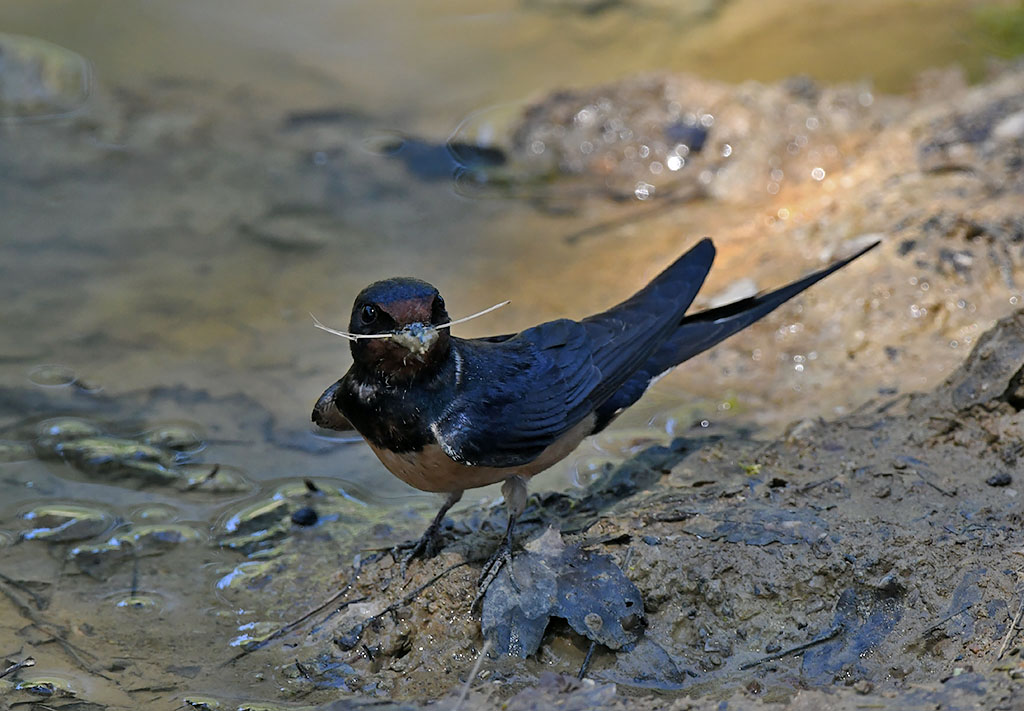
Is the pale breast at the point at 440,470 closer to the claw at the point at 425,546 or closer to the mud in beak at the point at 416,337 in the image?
the claw at the point at 425,546

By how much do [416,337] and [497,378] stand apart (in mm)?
614

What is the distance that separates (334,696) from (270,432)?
221 cm

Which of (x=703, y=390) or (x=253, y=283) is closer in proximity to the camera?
(x=703, y=390)

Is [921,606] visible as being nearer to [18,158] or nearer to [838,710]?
[838,710]

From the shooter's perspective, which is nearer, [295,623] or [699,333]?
[295,623]

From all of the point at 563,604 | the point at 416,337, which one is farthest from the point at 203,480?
the point at 563,604

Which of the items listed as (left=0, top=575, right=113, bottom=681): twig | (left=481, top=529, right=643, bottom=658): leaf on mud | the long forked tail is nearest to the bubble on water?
(left=0, top=575, right=113, bottom=681): twig

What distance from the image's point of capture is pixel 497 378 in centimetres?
418

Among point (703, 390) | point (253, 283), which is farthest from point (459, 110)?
point (703, 390)

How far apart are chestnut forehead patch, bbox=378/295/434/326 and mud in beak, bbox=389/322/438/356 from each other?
2 centimetres

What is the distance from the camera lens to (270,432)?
5.64 metres

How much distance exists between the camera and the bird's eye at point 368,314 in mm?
3730

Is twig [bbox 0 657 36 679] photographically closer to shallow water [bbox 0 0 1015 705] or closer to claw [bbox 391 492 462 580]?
shallow water [bbox 0 0 1015 705]

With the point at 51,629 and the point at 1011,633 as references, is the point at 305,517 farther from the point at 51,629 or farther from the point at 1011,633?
the point at 1011,633
